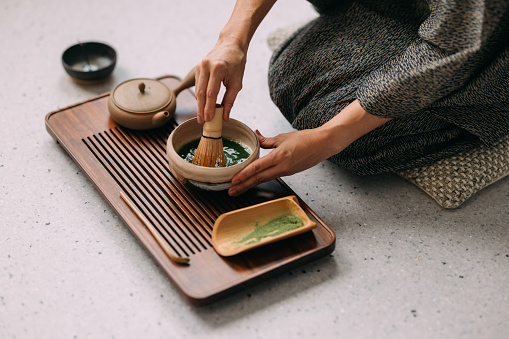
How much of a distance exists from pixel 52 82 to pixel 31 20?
0.57 m

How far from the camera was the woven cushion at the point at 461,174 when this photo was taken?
1721mm

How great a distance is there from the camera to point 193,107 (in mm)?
1979

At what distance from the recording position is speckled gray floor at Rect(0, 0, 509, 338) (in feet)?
4.53

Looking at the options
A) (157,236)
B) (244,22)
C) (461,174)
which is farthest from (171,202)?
(461,174)

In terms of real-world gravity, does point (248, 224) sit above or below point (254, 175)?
below

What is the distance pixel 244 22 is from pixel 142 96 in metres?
0.46

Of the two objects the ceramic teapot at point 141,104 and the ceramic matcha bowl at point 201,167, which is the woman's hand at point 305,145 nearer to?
the ceramic matcha bowl at point 201,167

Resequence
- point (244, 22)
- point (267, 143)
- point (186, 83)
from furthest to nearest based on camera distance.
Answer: point (186, 83) < point (244, 22) < point (267, 143)

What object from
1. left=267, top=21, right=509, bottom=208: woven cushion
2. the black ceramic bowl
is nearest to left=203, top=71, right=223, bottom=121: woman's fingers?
left=267, top=21, right=509, bottom=208: woven cushion

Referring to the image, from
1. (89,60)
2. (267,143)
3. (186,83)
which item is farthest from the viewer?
(89,60)

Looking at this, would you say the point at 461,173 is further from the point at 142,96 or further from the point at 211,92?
the point at 142,96

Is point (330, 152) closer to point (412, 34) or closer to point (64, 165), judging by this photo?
point (412, 34)

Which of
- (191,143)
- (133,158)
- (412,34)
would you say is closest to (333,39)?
(412,34)

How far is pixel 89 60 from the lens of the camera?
2.28 metres
